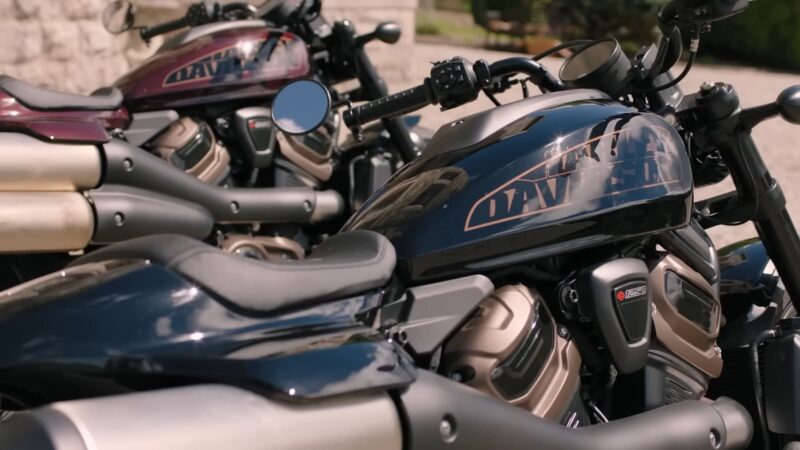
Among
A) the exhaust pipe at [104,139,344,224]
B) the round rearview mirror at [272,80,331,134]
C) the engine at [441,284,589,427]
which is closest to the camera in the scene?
the engine at [441,284,589,427]

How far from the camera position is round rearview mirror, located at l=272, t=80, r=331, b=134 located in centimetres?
324

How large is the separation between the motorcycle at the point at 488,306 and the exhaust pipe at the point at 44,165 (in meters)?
1.15

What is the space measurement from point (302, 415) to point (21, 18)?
6841 mm

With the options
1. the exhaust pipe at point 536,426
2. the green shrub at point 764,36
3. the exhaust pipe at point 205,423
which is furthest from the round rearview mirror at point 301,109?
the green shrub at point 764,36

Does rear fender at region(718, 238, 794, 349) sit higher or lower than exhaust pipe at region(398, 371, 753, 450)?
lower

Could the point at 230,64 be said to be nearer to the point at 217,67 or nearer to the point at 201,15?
the point at 217,67

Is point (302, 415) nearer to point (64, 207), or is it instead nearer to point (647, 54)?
point (647, 54)

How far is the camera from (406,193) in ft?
8.52

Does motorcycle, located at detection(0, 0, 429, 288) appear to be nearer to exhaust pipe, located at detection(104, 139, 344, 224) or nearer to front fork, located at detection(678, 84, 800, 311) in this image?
exhaust pipe, located at detection(104, 139, 344, 224)

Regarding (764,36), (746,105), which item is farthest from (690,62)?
(764,36)

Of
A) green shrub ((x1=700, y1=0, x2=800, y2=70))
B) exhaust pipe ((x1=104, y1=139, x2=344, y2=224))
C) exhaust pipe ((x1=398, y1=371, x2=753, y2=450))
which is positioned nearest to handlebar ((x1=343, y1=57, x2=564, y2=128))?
exhaust pipe ((x1=398, y1=371, x2=753, y2=450))

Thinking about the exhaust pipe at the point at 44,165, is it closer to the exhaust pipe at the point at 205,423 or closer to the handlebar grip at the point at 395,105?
the handlebar grip at the point at 395,105

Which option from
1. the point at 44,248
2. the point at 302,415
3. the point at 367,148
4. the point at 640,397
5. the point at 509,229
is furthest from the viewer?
the point at 367,148

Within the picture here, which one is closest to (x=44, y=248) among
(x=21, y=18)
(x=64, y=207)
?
(x=64, y=207)
